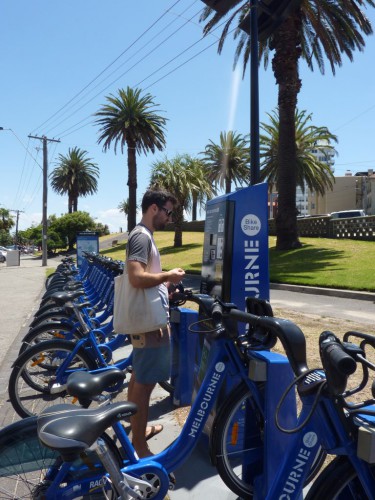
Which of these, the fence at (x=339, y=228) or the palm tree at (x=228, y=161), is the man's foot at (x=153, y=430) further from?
the palm tree at (x=228, y=161)

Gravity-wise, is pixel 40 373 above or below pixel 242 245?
below

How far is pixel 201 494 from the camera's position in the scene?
2.90 m

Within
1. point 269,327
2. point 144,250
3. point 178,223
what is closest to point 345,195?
point 178,223

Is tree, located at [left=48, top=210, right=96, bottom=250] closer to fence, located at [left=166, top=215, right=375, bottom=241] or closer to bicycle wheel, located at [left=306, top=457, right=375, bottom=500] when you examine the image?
fence, located at [left=166, top=215, right=375, bottom=241]

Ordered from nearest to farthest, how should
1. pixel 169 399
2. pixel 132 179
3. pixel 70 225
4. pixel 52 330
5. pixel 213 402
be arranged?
1. pixel 213 402
2. pixel 169 399
3. pixel 52 330
4. pixel 132 179
5. pixel 70 225

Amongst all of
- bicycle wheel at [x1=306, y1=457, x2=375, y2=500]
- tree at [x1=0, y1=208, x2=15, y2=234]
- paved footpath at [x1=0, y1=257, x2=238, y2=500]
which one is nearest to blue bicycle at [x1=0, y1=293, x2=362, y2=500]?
bicycle wheel at [x1=306, y1=457, x2=375, y2=500]

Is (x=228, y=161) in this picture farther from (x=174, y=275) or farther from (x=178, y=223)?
(x=174, y=275)

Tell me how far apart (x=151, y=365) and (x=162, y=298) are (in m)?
0.45

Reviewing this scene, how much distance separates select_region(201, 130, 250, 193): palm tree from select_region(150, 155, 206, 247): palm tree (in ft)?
33.0

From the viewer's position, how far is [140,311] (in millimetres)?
3092

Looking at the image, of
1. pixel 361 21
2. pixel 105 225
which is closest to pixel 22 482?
pixel 361 21

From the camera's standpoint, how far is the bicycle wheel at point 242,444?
2.70 meters

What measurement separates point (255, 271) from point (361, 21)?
1806 centimetres

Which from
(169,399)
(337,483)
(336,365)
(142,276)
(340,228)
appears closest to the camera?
(336,365)
